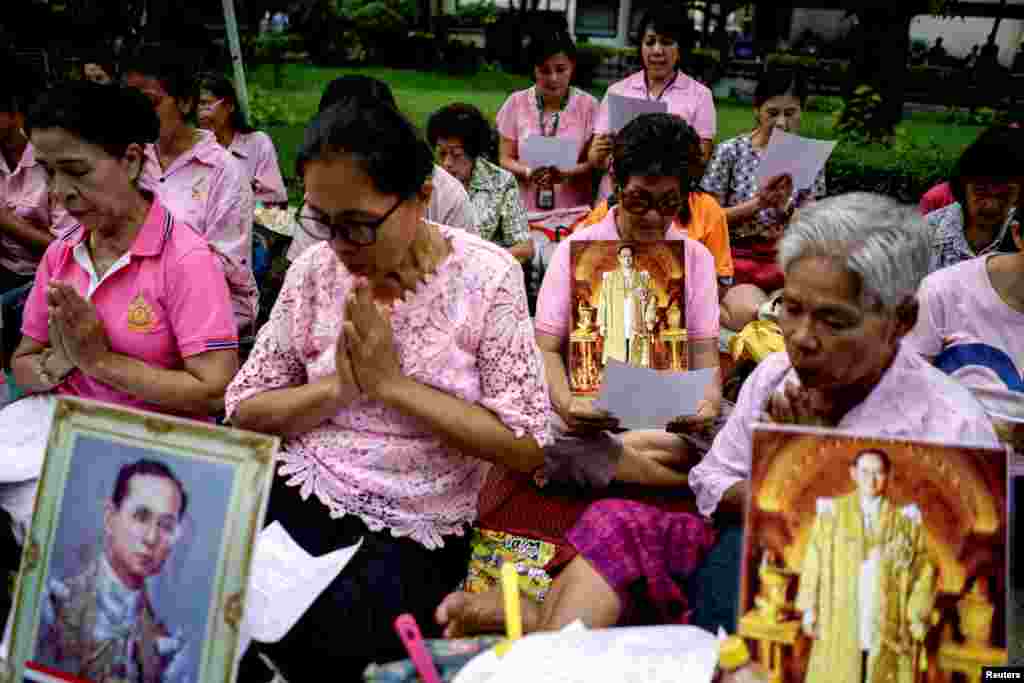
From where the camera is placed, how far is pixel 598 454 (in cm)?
297

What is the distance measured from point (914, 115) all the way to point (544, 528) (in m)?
19.6

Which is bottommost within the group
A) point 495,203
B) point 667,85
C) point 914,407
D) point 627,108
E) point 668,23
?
point 914,407

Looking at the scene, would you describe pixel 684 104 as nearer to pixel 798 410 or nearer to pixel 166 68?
pixel 166 68

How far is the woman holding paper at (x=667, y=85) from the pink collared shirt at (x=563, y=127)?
0.28m

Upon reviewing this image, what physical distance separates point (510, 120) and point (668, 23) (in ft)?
4.07

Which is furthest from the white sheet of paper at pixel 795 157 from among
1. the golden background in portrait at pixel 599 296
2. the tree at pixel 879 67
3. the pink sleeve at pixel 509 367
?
the tree at pixel 879 67

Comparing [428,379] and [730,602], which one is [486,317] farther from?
[730,602]

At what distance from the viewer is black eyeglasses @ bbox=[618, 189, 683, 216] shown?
10.2ft

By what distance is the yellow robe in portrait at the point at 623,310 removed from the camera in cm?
313

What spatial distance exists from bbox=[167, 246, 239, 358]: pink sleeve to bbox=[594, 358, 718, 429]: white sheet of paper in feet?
4.11

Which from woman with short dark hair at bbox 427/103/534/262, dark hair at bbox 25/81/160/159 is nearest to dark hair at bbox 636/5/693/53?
woman with short dark hair at bbox 427/103/534/262

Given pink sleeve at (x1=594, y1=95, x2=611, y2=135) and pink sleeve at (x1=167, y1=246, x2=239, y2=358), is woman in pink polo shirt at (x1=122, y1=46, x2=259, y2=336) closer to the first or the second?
pink sleeve at (x1=167, y1=246, x2=239, y2=358)

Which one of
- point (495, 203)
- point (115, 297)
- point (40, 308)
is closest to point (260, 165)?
point (495, 203)

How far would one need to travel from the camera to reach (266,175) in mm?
5367
